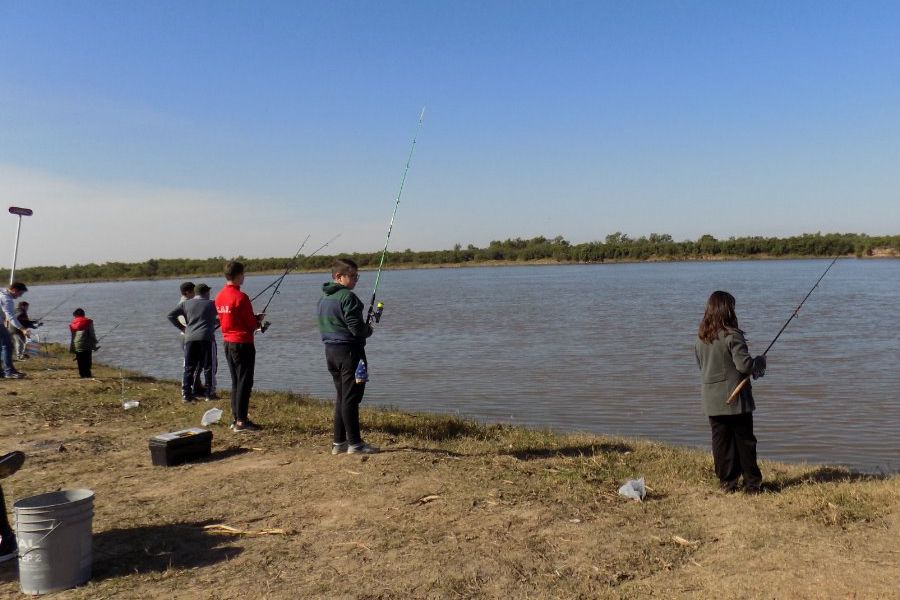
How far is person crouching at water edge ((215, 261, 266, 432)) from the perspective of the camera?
26.0ft

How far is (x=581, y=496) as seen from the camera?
222 inches

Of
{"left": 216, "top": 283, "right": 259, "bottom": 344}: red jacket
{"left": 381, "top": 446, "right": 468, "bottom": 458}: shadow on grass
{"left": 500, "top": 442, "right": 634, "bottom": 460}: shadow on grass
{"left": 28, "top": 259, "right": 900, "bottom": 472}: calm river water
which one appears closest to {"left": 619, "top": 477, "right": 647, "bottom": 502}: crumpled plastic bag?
{"left": 500, "top": 442, "right": 634, "bottom": 460}: shadow on grass

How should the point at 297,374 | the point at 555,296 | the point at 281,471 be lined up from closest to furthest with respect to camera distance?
the point at 281,471, the point at 297,374, the point at 555,296

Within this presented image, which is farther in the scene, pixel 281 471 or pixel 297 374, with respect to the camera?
pixel 297 374

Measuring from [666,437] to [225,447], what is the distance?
5.52m

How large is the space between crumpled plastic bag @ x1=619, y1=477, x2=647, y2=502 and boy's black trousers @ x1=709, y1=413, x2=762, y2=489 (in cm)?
66

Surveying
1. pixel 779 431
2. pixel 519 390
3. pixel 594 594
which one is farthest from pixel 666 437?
pixel 594 594

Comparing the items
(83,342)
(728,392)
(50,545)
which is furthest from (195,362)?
(728,392)

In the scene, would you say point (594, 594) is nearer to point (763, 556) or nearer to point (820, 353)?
point (763, 556)

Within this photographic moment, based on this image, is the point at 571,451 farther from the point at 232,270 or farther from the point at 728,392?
the point at 232,270

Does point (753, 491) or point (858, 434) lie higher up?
point (753, 491)

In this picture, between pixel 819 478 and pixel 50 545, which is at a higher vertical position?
pixel 50 545

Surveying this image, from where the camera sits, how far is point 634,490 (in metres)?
5.62

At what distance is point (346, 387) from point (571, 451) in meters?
2.32
